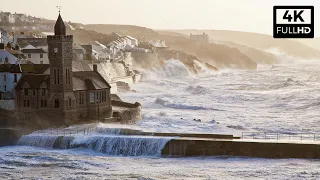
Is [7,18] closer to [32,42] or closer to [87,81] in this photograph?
[32,42]

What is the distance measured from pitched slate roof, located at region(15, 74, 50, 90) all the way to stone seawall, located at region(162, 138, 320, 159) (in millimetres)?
12190

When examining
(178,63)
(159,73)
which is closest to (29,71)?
(159,73)

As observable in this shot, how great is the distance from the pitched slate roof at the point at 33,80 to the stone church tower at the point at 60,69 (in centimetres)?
124

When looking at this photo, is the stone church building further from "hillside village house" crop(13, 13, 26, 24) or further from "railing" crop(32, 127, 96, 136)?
"hillside village house" crop(13, 13, 26, 24)

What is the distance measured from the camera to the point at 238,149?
121 ft

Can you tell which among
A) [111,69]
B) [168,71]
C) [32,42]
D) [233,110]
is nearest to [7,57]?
[233,110]

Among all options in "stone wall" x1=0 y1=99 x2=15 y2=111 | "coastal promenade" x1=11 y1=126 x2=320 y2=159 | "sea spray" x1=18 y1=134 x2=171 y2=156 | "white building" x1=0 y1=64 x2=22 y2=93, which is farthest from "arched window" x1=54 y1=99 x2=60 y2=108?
"coastal promenade" x1=11 y1=126 x2=320 y2=159

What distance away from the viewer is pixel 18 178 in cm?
3184

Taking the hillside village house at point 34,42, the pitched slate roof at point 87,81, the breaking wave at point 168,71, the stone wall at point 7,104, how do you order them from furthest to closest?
the breaking wave at point 168,71
the hillside village house at point 34,42
the stone wall at point 7,104
the pitched slate roof at point 87,81

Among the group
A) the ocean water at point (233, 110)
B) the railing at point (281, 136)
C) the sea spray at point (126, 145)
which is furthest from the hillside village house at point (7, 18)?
the sea spray at point (126, 145)

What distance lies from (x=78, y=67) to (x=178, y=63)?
74.0 metres

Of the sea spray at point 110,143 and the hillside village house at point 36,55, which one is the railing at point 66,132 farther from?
the hillside village house at point 36,55

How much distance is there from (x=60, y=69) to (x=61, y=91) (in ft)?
4.55

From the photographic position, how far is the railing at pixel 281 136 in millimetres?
39747
